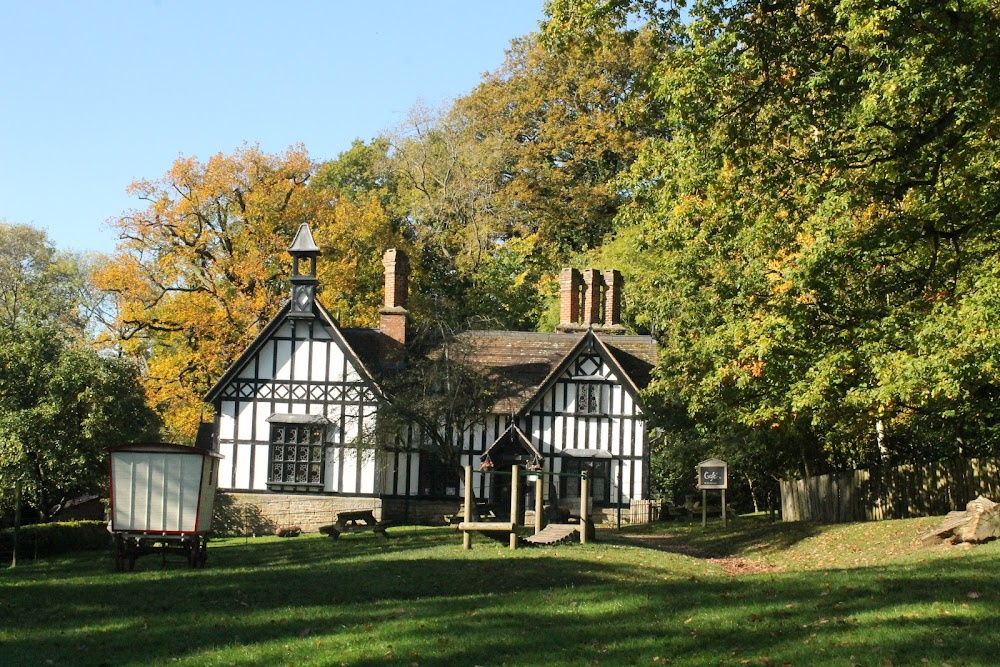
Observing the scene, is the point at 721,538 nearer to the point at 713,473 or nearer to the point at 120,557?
the point at 713,473

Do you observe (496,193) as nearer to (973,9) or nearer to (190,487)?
(190,487)

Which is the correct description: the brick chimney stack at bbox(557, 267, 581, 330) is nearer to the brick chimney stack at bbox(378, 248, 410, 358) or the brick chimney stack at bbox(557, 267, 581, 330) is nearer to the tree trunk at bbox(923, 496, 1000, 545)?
the brick chimney stack at bbox(378, 248, 410, 358)

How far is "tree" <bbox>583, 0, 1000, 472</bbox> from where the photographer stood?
1758 cm

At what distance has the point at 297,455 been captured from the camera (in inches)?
1438

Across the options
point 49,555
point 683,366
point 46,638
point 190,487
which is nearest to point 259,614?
point 46,638

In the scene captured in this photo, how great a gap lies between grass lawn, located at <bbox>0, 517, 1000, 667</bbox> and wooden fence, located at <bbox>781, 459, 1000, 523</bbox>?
340 cm

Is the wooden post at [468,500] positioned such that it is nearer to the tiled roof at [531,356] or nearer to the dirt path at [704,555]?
the dirt path at [704,555]

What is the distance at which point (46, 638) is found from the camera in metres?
13.7

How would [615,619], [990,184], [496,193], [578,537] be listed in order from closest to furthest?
[615,619]
[990,184]
[578,537]
[496,193]

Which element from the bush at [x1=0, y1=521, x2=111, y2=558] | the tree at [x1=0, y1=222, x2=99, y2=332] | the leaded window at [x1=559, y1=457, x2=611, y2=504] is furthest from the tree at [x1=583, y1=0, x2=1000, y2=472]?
the tree at [x1=0, y1=222, x2=99, y2=332]

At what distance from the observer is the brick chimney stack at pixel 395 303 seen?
39125 mm

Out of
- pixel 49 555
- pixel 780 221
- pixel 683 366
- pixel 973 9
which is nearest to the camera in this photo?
pixel 973 9

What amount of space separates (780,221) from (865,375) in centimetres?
357

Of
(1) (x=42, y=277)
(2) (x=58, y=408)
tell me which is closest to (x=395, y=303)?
(2) (x=58, y=408)
